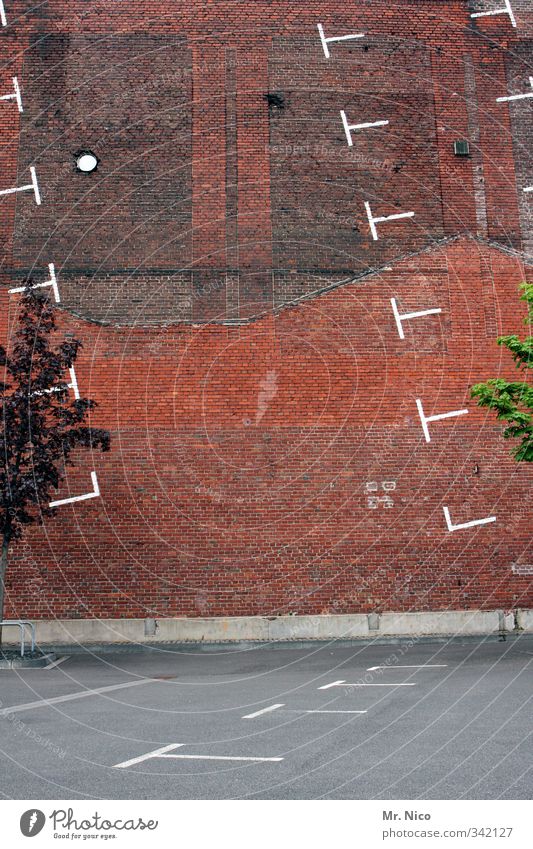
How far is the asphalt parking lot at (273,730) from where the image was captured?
4.94 metres

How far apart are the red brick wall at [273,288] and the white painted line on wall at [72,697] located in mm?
5443

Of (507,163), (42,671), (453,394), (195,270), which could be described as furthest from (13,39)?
(42,671)

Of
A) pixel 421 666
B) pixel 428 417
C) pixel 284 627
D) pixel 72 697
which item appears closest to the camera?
pixel 72 697

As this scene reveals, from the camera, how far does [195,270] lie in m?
18.3

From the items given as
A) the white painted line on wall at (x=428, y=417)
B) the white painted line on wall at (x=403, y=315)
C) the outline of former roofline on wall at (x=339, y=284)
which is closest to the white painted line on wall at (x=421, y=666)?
the white painted line on wall at (x=428, y=417)

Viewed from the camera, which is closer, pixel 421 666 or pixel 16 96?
pixel 421 666

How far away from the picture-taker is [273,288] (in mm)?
18250

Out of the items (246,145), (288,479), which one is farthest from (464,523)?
(246,145)

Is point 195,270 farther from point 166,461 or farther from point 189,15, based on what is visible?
point 189,15

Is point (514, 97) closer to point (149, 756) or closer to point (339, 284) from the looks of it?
point (339, 284)

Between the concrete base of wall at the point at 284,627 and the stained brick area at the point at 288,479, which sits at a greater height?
the stained brick area at the point at 288,479

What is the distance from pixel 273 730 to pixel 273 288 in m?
12.4

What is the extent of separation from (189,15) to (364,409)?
10167 mm

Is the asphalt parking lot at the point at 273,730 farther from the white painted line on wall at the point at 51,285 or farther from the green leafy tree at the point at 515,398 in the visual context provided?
the white painted line on wall at the point at 51,285
